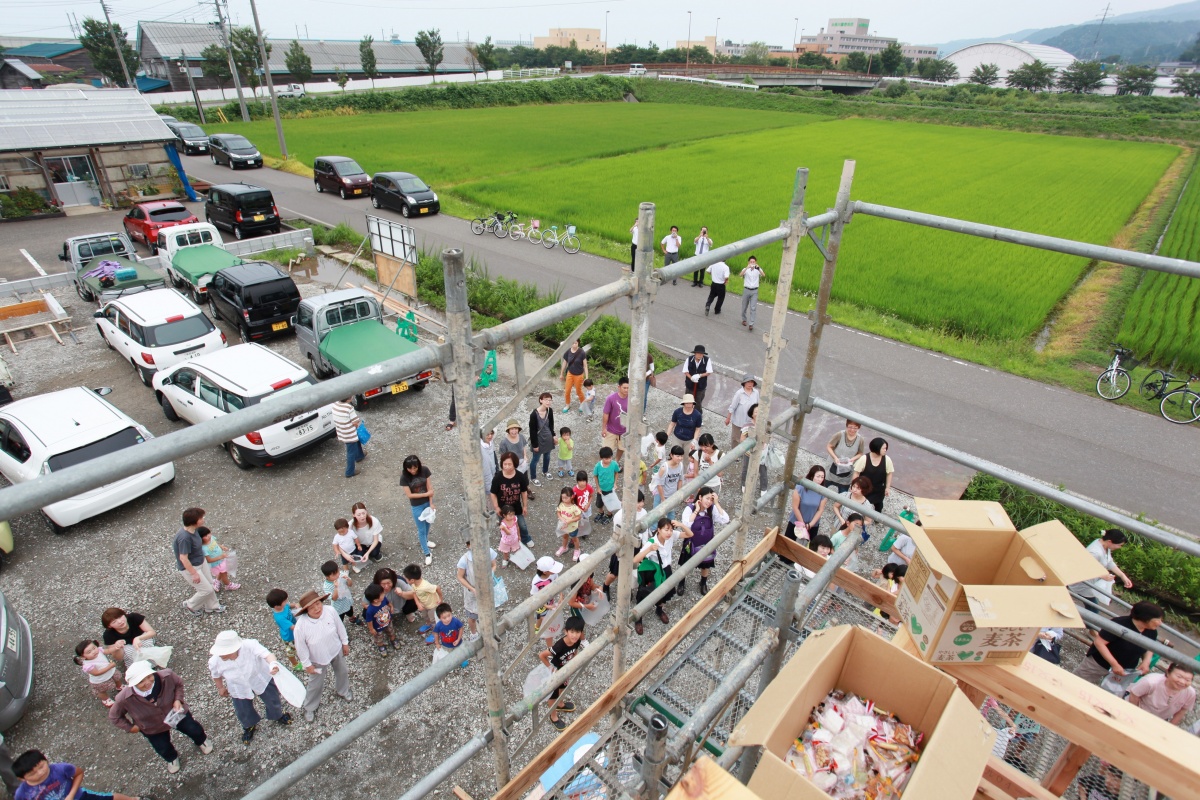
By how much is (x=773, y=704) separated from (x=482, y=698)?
446cm

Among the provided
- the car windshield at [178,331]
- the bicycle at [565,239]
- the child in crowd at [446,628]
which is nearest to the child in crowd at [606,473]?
the child in crowd at [446,628]

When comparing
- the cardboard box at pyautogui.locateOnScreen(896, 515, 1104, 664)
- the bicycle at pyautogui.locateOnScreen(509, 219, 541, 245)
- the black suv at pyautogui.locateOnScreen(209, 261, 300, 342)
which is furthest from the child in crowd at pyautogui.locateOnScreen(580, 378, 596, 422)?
the bicycle at pyautogui.locateOnScreen(509, 219, 541, 245)

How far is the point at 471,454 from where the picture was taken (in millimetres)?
2611

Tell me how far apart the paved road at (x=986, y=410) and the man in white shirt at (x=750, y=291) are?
1.10 feet

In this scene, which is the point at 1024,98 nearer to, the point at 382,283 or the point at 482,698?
the point at 382,283

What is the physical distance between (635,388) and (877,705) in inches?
78.3

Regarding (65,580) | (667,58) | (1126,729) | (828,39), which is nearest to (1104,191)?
(1126,729)

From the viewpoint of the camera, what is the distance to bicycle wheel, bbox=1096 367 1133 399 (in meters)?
11.8

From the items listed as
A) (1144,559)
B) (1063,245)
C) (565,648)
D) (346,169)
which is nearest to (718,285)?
(1144,559)

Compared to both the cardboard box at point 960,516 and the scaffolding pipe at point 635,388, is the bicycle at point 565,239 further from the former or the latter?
the cardboard box at point 960,516

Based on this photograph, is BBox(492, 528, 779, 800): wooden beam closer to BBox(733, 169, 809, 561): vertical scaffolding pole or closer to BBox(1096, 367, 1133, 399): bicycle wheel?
BBox(733, 169, 809, 561): vertical scaffolding pole

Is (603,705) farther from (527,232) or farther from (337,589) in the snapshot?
(527,232)

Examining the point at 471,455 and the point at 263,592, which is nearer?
the point at 471,455

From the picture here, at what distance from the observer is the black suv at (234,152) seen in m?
30.7
